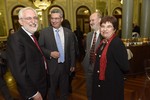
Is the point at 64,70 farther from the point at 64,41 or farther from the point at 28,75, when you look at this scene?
the point at 28,75

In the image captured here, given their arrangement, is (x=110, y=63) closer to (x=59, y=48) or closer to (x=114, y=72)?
(x=114, y=72)

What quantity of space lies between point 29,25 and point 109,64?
3.07ft

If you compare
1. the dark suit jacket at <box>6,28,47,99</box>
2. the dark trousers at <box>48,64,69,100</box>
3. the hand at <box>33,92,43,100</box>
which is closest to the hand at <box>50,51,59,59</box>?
the dark trousers at <box>48,64,69,100</box>

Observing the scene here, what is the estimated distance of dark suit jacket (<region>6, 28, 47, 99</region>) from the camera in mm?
A: 1524

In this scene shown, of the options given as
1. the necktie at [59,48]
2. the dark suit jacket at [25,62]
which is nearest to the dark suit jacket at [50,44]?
the necktie at [59,48]

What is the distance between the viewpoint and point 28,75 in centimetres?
159

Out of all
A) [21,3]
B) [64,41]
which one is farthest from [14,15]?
[64,41]

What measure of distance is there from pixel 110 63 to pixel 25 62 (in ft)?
2.90

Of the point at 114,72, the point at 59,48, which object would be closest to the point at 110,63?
the point at 114,72

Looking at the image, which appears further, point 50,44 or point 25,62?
point 50,44

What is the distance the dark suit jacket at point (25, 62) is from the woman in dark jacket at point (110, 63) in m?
0.67

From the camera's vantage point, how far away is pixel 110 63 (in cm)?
177

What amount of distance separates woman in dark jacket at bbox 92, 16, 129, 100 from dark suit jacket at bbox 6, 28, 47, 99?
0.67 meters

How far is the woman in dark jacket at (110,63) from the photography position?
1.73m
